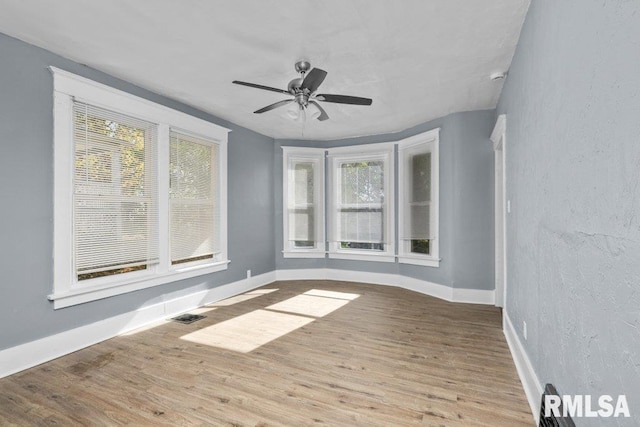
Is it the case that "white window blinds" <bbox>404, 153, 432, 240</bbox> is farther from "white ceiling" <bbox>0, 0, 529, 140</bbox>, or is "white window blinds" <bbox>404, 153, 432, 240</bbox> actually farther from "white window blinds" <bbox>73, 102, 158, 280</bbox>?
"white window blinds" <bbox>73, 102, 158, 280</bbox>

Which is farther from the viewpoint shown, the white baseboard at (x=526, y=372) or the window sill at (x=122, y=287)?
the window sill at (x=122, y=287)

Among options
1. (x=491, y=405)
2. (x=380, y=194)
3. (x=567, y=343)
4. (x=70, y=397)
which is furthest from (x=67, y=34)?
(x=380, y=194)

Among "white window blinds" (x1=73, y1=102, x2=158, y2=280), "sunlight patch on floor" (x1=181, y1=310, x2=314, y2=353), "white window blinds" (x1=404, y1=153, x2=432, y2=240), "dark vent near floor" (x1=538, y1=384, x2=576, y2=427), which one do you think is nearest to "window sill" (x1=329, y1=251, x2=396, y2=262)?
"white window blinds" (x1=404, y1=153, x2=432, y2=240)

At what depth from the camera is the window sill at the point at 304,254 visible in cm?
591

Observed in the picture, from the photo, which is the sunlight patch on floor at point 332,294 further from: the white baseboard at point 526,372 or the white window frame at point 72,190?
the white baseboard at point 526,372

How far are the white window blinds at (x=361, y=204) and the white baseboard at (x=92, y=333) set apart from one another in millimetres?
2434

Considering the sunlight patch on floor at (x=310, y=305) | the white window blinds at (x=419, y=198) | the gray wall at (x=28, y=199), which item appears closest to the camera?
the gray wall at (x=28, y=199)

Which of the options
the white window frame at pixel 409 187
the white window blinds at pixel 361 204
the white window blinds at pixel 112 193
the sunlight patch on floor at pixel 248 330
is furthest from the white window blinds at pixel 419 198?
the white window blinds at pixel 112 193

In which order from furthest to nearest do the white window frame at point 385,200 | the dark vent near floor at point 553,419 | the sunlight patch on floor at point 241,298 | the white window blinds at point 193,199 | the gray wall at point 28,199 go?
the white window frame at point 385,200 → the sunlight patch on floor at point 241,298 → the white window blinds at point 193,199 → the gray wall at point 28,199 → the dark vent near floor at point 553,419

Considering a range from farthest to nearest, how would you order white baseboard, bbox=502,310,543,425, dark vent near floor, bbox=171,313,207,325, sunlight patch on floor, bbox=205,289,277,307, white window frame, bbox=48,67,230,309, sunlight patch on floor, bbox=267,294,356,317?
sunlight patch on floor, bbox=205,289,277,307, sunlight patch on floor, bbox=267,294,356,317, dark vent near floor, bbox=171,313,207,325, white window frame, bbox=48,67,230,309, white baseboard, bbox=502,310,543,425

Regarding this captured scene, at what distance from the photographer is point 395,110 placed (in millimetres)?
4332

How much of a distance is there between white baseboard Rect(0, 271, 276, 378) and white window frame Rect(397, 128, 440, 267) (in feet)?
9.85

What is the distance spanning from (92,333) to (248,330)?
4.80 ft

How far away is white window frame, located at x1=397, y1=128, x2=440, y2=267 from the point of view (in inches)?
190
